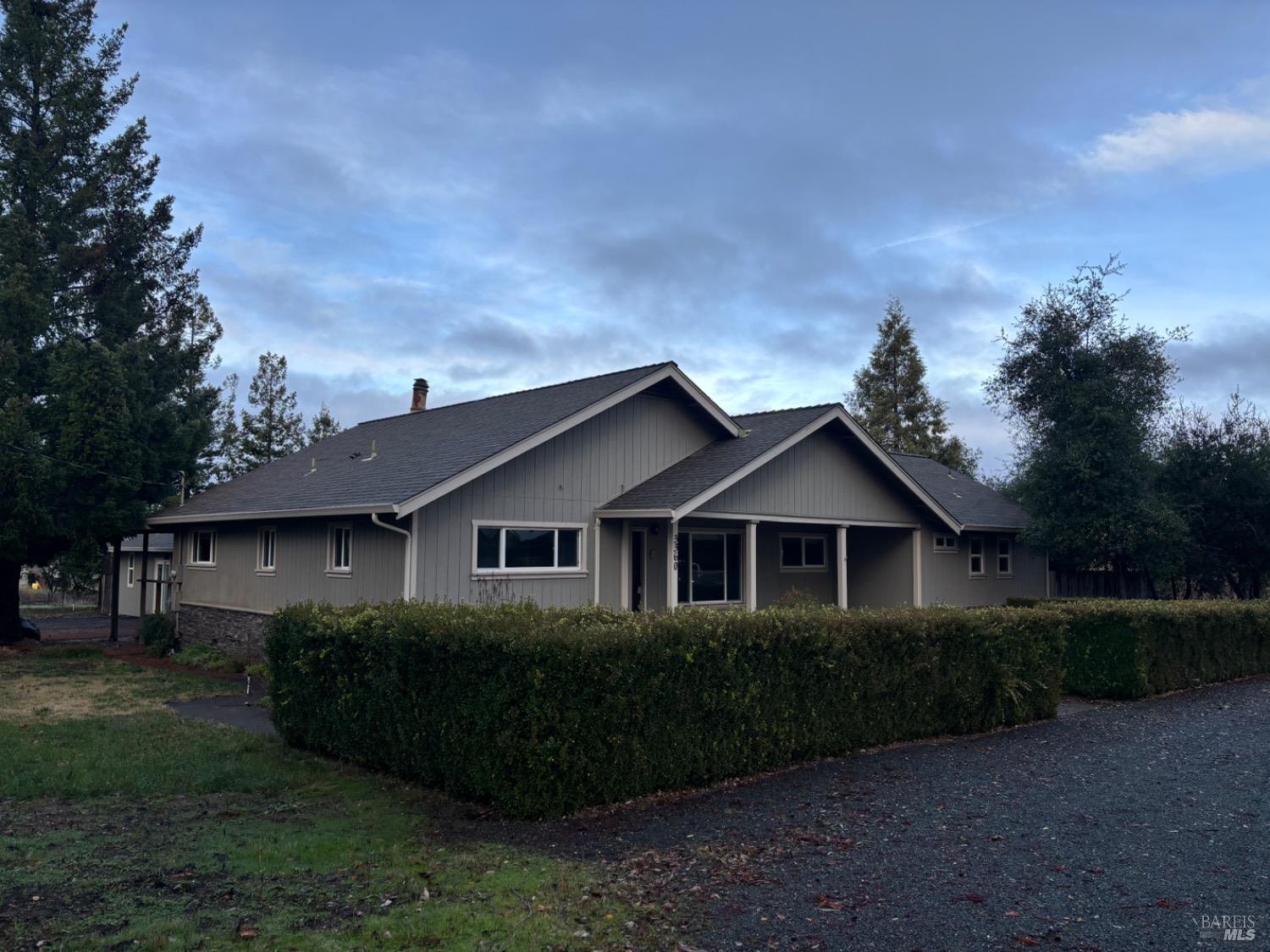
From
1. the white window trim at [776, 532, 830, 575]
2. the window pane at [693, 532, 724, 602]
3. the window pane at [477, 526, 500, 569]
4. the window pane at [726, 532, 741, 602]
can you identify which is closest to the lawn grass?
the window pane at [477, 526, 500, 569]

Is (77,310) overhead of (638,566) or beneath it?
overhead

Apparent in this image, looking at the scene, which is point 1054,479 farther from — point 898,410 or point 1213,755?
point 898,410

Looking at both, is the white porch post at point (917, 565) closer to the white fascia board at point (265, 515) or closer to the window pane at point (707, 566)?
the window pane at point (707, 566)

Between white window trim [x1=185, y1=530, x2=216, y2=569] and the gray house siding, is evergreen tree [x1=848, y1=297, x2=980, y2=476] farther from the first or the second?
white window trim [x1=185, y1=530, x2=216, y2=569]

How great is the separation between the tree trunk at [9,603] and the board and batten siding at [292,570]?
346 cm

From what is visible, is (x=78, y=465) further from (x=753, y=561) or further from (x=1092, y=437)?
(x=1092, y=437)

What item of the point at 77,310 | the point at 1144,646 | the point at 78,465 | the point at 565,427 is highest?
the point at 77,310

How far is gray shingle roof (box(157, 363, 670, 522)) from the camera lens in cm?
1522

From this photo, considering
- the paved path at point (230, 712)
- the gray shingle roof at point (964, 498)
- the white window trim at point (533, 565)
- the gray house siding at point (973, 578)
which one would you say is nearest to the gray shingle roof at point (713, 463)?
the white window trim at point (533, 565)

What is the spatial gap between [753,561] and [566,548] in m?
3.88

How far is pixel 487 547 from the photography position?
15.1 meters

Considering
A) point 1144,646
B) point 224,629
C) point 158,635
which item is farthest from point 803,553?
point 158,635

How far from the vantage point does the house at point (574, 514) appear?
14.9 meters

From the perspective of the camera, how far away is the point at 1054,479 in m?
25.3
